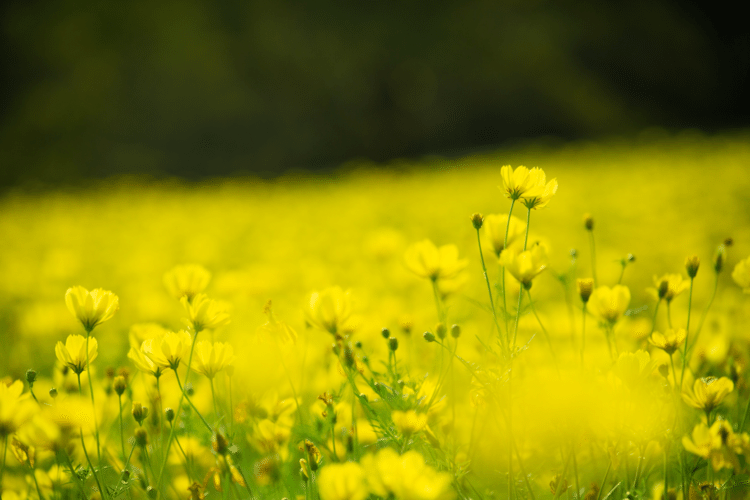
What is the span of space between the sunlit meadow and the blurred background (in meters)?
6.76

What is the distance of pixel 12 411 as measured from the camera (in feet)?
1.89

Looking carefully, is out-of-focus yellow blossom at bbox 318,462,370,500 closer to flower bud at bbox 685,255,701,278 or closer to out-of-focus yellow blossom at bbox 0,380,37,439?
out-of-focus yellow blossom at bbox 0,380,37,439

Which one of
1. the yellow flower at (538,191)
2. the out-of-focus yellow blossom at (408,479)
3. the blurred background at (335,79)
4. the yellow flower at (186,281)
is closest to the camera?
the out-of-focus yellow blossom at (408,479)

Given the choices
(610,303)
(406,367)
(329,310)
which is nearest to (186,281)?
(329,310)

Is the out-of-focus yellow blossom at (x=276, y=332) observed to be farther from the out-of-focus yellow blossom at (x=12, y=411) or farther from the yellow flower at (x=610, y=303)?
the yellow flower at (x=610, y=303)

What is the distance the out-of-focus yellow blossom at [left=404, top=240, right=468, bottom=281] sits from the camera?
77 cm

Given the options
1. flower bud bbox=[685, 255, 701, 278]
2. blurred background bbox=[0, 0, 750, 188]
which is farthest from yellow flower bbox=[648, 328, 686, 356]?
blurred background bbox=[0, 0, 750, 188]

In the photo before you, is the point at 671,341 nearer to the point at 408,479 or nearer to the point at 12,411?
the point at 408,479

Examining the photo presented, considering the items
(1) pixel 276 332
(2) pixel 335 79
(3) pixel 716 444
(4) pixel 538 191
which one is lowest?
(3) pixel 716 444

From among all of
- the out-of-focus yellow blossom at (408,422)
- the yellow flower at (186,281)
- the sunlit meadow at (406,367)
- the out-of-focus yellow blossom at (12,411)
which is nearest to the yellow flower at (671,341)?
the sunlit meadow at (406,367)

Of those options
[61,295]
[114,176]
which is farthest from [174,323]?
[114,176]

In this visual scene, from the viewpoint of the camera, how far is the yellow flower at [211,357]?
630 mm

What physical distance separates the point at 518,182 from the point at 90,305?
0.61 meters

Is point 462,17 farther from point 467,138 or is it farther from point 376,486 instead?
point 376,486
